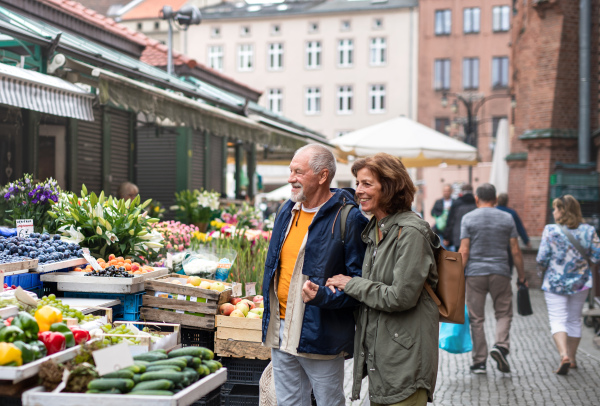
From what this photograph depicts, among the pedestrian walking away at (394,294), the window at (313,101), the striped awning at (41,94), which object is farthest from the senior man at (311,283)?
the window at (313,101)

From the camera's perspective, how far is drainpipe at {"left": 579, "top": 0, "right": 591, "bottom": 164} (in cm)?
1472

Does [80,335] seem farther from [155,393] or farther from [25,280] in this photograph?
[25,280]

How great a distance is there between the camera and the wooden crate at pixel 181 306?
498 centimetres

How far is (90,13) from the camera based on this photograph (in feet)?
48.2

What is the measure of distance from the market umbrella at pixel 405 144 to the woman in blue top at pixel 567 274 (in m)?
5.17

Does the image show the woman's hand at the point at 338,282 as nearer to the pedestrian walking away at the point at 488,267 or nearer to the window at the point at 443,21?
the pedestrian walking away at the point at 488,267

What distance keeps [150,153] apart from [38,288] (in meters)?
10.1

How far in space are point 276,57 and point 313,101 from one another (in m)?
4.29

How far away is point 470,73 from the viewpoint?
4853 centimetres

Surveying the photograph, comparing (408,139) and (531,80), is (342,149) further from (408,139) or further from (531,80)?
(531,80)

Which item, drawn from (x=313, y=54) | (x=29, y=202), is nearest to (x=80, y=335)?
(x=29, y=202)

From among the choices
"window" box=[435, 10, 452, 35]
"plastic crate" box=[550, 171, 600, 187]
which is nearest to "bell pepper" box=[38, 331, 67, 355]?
"plastic crate" box=[550, 171, 600, 187]

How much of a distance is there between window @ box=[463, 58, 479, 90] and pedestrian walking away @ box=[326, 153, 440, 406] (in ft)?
153

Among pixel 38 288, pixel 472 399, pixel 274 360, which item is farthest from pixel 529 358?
pixel 38 288
